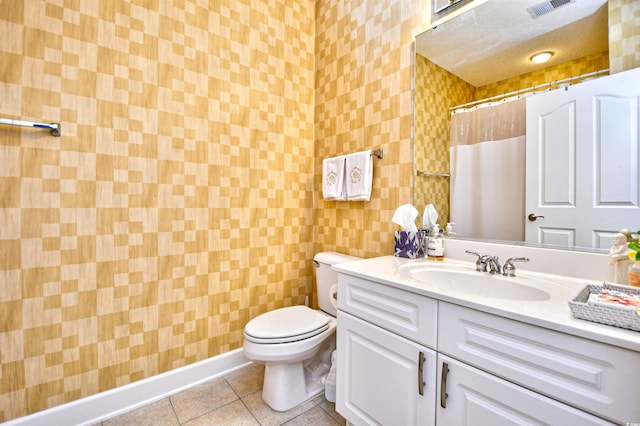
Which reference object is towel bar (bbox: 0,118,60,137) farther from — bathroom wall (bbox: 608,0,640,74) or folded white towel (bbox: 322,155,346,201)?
bathroom wall (bbox: 608,0,640,74)

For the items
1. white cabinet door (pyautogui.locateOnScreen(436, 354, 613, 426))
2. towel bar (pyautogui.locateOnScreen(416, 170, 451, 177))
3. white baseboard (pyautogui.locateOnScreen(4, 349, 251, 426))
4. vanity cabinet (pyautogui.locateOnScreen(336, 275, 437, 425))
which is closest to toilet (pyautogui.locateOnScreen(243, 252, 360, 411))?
vanity cabinet (pyautogui.locateOnScreen(336, 275, 437, 425))

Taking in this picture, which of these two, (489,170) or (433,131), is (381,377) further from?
(433,131)

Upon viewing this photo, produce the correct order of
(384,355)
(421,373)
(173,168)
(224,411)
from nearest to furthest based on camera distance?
(421,373)
(384,355)
(224,411)
(173,168)

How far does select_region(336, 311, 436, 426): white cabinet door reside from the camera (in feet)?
3.11

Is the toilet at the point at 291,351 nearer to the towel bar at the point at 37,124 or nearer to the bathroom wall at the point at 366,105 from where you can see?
the bathroom wall at the point at 366,105

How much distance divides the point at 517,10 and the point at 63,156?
2142mm

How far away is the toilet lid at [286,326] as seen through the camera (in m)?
1.38

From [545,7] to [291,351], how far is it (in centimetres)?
186

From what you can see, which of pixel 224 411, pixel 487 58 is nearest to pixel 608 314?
pixel 487 58

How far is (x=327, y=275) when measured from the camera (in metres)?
1.84

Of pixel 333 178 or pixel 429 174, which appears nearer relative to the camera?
pixel 429 174

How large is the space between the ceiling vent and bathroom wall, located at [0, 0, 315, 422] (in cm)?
139

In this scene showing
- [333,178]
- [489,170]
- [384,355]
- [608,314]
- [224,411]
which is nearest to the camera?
[608,314]

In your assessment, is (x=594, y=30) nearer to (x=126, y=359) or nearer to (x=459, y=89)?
(x=459, y=89)
